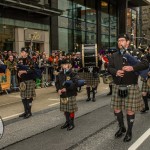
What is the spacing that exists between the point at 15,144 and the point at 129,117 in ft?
6.58

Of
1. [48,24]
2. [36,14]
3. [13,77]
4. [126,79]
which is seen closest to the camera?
Answer: [126,79]

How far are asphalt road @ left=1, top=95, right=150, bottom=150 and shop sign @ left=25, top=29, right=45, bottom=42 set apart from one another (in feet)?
38.4

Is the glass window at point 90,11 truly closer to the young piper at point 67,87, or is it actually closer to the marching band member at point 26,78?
the marching band member at point 26,78

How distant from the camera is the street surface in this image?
597 cm

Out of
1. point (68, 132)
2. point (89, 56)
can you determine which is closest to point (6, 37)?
point (89, 56)

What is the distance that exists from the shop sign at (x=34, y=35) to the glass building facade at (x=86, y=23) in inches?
104

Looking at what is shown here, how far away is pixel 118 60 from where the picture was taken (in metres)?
6.07

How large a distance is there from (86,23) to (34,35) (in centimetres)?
945

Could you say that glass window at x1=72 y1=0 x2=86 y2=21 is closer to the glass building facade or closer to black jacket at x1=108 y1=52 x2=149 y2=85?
the glass building facade

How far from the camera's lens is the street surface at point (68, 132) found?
597 cm

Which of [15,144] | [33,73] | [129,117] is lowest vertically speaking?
[15,144]

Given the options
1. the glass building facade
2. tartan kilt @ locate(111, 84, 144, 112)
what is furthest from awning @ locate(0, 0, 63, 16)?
tartan kilt @ locate(111, 84, 144, 112)

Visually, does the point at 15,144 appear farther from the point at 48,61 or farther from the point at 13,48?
the point at 13,48

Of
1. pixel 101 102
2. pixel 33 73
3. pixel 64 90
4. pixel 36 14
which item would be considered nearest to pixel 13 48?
pixel 36 14
